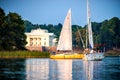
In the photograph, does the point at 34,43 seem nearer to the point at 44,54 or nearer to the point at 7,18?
the point at 7,18

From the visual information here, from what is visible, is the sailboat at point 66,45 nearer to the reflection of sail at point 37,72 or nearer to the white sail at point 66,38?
the white sail at point 66,38

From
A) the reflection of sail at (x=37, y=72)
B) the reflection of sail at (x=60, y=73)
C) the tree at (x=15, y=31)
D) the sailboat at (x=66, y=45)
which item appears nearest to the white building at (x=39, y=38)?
the tree at (x=15, y=31)

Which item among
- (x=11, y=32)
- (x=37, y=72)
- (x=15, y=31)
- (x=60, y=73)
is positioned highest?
(x=15, y=31)

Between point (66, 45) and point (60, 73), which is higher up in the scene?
point (66, 45)

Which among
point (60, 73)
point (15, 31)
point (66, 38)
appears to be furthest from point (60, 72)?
point (15, 31)

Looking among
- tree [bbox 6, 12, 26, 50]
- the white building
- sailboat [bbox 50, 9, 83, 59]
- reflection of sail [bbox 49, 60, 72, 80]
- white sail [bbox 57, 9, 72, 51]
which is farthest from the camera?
the white building

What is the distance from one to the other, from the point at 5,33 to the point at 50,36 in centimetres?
6779

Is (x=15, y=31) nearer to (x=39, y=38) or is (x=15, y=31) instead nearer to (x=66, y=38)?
(x=66, y=38)

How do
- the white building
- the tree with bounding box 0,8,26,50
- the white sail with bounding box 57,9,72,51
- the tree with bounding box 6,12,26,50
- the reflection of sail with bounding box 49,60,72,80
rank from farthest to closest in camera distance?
1. the white building
2. the tree with bounding box 6,12,26,50
3. the tree with bounding box 0,8,26,50
4. the white sail with bounding box 57,9,72,51
5. the reflection of sail with bounding box 49,60,72,80

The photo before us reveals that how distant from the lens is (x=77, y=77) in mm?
43781

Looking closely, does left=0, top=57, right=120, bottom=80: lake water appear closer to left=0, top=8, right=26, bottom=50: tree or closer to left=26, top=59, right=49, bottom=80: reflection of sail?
left=26, top=59, right=49, bottom=80: reflection of sail

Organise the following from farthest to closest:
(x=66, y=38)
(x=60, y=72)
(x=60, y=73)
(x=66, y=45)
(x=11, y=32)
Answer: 1. (x=11, y=32)
2. (x=66, y=45)
3. (x=66, y=38)
4. (x=60, y=72)
5. (x=60, y=73)

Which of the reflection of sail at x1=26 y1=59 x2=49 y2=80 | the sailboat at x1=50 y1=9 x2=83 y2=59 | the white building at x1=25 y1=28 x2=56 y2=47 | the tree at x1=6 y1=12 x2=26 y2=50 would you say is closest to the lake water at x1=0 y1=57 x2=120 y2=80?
the reflection of sail at x1=26 y1=59 x2=49 y2=80

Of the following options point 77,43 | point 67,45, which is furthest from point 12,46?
point 77,43
